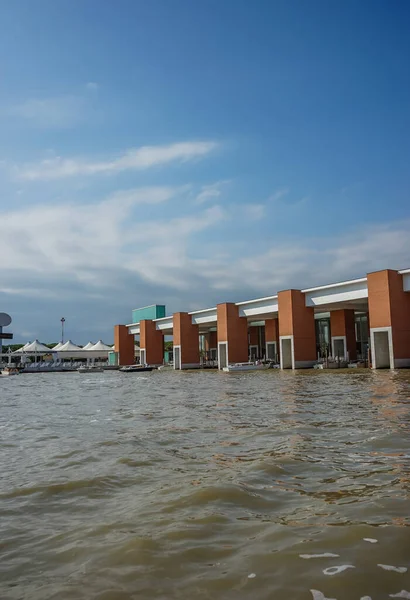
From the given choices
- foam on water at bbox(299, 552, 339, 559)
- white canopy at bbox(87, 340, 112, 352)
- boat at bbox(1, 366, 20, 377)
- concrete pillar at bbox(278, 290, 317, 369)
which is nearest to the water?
foam on water at bbox(299, 552, 339, 559)

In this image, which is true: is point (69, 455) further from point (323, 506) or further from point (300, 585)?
point (300, 585)

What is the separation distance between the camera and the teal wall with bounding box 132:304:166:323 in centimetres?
6788

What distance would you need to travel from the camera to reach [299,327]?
4225 cm

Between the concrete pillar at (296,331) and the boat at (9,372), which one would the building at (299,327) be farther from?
the boat at (9,372)

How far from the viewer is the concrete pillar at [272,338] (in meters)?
55.1

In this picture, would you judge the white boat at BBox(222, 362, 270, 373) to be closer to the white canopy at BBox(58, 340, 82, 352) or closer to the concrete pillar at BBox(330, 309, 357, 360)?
the concrete pillar at BBox(330, 309, 357, 360)

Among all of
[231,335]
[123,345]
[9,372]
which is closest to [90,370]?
[9,372]

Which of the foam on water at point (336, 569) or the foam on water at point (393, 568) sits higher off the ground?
the foam on water at point (393, 568)

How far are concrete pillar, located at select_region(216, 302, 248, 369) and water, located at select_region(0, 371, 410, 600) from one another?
40825mm

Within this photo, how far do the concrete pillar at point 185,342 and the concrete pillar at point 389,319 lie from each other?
25.6m

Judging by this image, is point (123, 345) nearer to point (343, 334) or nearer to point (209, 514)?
point (343, 334)

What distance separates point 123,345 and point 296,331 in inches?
1406

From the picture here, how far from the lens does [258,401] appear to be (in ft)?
49.8

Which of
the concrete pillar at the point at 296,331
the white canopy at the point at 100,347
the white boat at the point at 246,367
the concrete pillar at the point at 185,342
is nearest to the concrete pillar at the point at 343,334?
the concrete pillar at the point at 296,331
